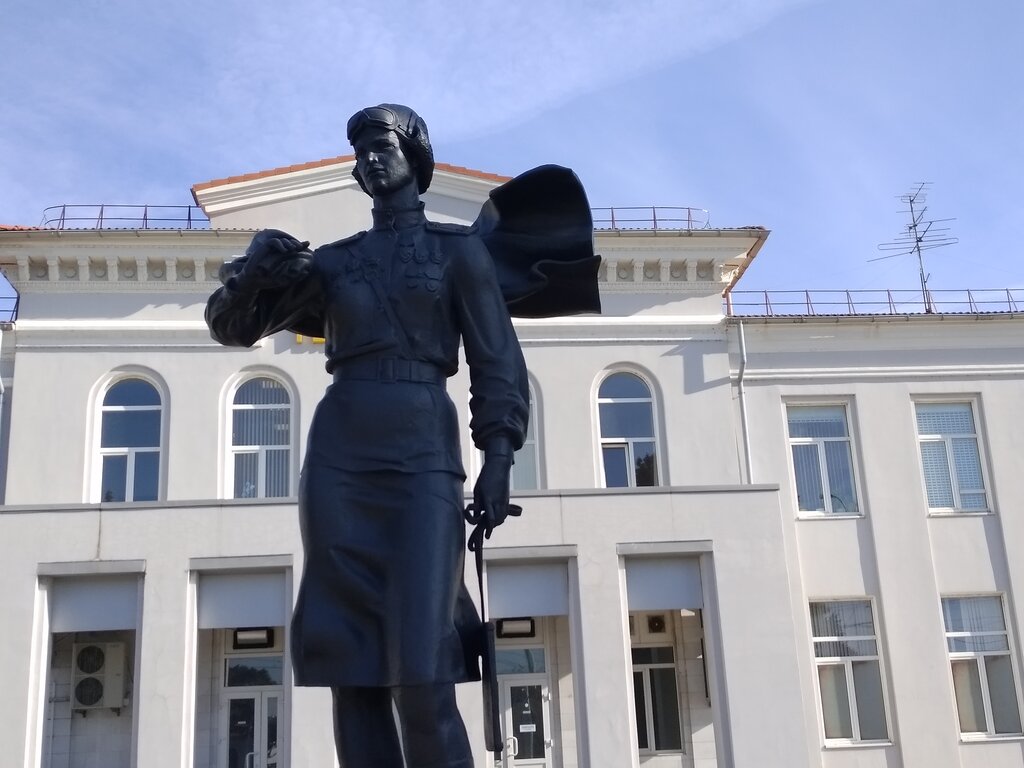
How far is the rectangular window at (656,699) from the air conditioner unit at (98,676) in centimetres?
973

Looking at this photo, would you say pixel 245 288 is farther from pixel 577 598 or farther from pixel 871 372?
pixel 871 372

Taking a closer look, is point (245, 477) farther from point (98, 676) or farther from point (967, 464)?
point (967, 464)

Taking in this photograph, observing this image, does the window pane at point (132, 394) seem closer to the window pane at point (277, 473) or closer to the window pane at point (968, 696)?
the window pane at point (277, 473)

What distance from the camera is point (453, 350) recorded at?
5062 mm

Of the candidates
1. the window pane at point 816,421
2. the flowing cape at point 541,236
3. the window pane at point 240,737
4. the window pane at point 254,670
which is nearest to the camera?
the flowing cape at point 541,236

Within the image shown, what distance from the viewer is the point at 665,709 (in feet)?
78.3

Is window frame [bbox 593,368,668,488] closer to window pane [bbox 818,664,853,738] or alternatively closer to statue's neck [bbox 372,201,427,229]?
window pane [bbox 818,664,853,738]

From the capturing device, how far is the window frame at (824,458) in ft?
79.9

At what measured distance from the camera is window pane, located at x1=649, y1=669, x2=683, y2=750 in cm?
2367

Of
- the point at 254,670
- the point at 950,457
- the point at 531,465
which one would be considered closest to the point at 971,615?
the point at 950,457

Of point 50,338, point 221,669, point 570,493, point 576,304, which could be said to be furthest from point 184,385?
point 576,304

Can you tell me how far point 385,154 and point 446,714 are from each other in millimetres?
2300

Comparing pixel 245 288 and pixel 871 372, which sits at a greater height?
pixel 871 372

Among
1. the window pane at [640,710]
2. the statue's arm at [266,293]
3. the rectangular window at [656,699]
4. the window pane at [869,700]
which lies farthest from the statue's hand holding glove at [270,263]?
the window pane at [869,700]
